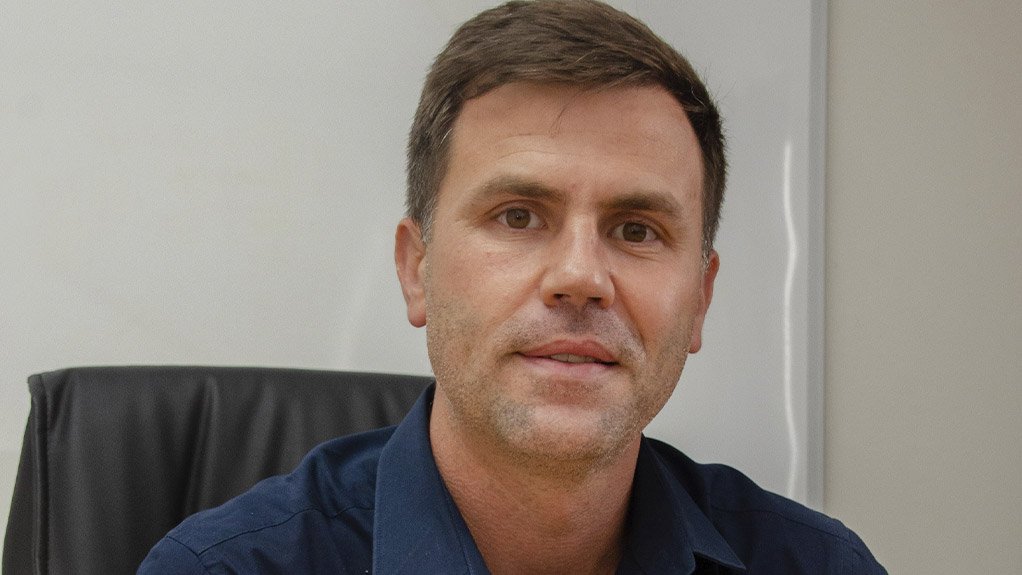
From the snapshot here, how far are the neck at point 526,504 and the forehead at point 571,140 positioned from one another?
0.29 meters

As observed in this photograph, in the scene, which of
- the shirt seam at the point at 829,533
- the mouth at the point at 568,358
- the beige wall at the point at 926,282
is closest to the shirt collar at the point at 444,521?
the shirt seam at the point at 829,533

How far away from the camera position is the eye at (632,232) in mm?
1191

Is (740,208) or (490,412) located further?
(740,208)

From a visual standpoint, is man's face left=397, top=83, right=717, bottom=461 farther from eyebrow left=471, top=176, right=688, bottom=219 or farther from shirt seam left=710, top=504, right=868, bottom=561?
shirt seam left=710, top=504, right=868, bottom=561

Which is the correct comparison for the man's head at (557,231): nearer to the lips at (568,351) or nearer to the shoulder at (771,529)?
the lips at (568,351)

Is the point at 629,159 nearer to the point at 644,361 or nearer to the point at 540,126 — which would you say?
the point at 540,126

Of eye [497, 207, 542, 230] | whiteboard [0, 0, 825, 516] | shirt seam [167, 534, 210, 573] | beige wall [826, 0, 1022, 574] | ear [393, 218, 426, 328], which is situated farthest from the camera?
beige wall [826, 0, 1022, 574]

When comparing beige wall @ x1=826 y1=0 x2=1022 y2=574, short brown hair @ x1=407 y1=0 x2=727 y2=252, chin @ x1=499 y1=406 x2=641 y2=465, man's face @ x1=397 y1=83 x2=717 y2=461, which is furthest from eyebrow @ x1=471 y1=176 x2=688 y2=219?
beige wall @ x1=826 y1=0 x2=1022 y2=574

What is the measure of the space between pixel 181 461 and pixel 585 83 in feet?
2.15

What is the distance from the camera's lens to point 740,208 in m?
2.18

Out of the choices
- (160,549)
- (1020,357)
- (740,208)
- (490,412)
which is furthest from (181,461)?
(1020,357)

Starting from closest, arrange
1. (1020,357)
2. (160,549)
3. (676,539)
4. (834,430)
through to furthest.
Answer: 1. (160,549)
2. (676,539)
3. (1020,357)
4. (834,430)

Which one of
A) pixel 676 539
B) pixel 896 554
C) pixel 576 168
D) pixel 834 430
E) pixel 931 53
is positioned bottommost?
pixel 896 554

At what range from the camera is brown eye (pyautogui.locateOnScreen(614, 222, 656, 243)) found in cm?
119
